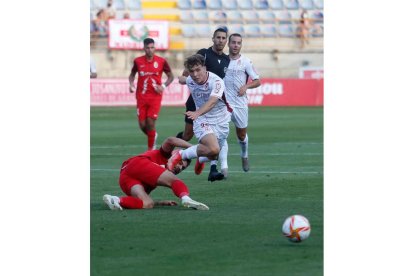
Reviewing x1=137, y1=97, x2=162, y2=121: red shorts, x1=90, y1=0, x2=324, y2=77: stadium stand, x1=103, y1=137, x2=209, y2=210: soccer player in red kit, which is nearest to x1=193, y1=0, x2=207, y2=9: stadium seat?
x1=90, y1=0, x2=324, y2=77: stadium stand

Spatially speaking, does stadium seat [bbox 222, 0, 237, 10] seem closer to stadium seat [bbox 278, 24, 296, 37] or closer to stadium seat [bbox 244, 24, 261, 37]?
stadium seat [bbox 244, 24, 261, 37]

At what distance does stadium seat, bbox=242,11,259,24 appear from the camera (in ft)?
146

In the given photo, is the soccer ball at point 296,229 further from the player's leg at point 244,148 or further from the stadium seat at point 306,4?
the stadium seat at point 306,4

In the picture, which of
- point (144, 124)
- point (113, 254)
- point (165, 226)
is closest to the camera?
point (113, 254)

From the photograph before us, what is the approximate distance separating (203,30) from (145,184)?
32706mm

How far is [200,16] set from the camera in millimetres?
44438

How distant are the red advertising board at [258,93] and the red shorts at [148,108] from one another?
16.8 m

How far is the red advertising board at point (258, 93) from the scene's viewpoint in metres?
37.5

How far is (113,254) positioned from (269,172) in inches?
280

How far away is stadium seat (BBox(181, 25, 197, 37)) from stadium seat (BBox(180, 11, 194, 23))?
12.8 inches
